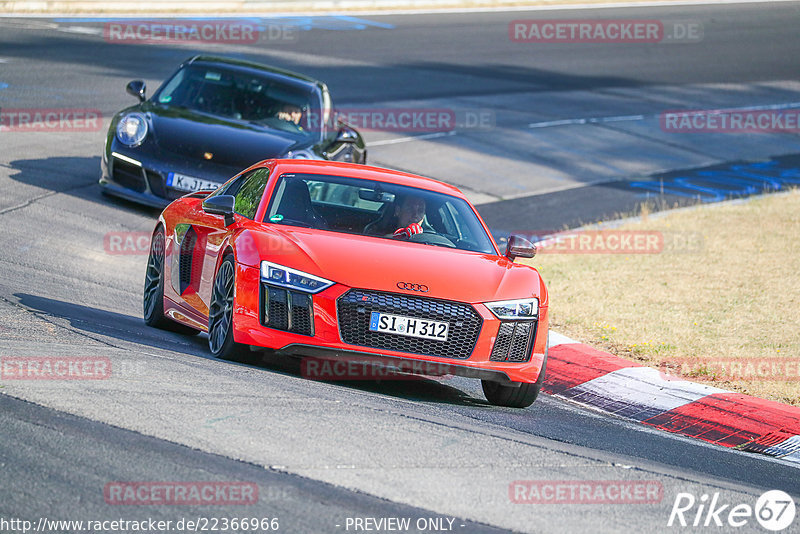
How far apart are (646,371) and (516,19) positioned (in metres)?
28.2

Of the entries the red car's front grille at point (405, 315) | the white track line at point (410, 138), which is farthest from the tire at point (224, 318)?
the white track line at point (410, 138)

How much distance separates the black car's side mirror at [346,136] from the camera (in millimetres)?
14427

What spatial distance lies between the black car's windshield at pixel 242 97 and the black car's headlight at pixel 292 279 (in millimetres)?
7302

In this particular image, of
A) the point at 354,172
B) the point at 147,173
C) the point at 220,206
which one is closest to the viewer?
the point at 220,206

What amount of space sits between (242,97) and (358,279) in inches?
316

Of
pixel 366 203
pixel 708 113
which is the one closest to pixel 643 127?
A: pixel 708 113

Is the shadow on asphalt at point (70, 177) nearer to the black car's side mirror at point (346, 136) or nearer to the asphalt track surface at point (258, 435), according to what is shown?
the asphalt track surface at point (258, 435)

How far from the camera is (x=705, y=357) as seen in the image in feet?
32.3

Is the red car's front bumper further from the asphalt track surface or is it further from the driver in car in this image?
the driver in car

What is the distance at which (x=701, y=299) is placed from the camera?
39.5 feet

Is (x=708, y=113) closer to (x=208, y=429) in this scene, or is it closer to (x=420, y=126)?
(x=420, y=126)

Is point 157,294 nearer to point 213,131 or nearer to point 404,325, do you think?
point 404,325

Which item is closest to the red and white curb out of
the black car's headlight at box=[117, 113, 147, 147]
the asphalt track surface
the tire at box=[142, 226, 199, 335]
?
the asphalt track surface

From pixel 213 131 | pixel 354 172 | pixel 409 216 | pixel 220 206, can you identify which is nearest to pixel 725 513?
pixel 409 216
